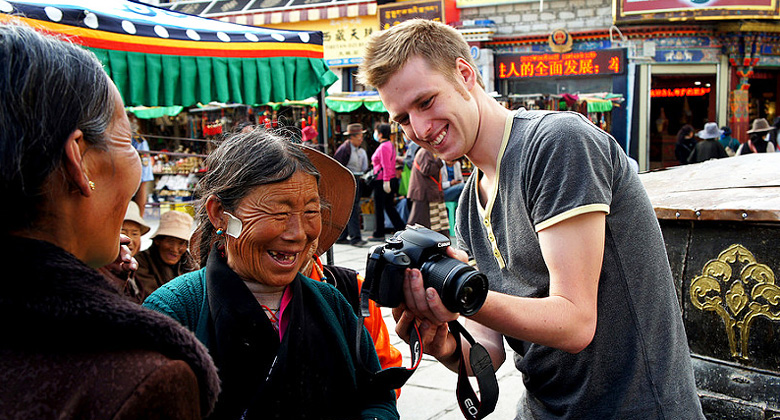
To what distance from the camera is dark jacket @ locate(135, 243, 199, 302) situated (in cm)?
404

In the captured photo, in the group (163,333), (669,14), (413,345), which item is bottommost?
(413,345)

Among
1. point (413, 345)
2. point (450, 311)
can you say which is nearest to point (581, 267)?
point (450, 311)

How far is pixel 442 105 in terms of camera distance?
1697 millimetres

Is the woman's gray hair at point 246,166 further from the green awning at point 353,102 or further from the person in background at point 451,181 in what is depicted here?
the green awning at point 353,102

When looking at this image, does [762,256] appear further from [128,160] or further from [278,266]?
[128,160]

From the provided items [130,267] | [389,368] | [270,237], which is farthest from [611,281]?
[130,267]

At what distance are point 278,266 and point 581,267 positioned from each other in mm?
828

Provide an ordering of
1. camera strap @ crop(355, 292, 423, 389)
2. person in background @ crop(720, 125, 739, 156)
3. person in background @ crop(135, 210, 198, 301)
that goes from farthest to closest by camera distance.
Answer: person in background @ crop(720, 125, 739, 156) → person in background @ crop(135, 210, 198, 301) → camera strap @ crop(355, 292, 423, 389)

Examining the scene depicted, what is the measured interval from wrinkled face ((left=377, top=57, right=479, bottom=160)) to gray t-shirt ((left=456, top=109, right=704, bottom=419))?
0.15 metres

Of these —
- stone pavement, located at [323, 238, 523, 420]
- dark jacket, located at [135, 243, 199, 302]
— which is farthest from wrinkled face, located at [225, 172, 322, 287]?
dark jacket, located at [135, 243, 199, 302]

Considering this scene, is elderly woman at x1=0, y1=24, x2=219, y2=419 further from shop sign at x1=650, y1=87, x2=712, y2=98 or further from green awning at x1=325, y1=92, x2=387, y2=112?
shop sign at x1=650, y1=87, x2=712, y2=98

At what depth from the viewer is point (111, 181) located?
1004mm

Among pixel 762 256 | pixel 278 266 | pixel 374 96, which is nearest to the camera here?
pixel 278 266

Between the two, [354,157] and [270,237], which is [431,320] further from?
[354,157]
